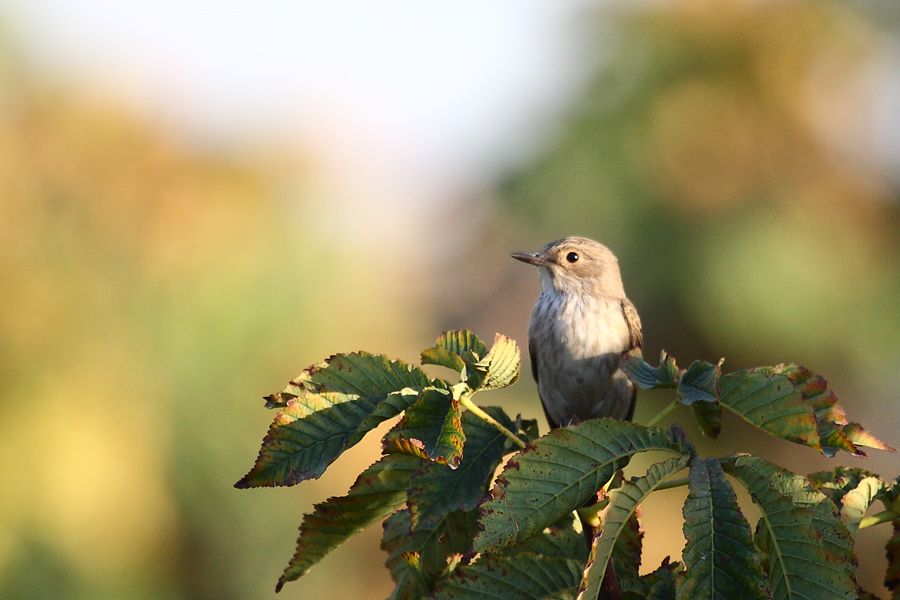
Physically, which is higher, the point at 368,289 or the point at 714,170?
the point at 714,170

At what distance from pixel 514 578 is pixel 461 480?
0.94ft

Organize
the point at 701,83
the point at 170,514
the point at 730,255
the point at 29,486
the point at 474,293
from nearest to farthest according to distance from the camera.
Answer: the point at 29,486 → the point at 170,514 → the point at 730,255 → the point at 701,83 → the point at 474,293

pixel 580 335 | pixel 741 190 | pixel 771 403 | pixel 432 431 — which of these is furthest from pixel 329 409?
pixel 741 190

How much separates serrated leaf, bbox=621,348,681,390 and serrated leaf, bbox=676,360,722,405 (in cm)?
2

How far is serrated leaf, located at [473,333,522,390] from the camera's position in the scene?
2.27 m

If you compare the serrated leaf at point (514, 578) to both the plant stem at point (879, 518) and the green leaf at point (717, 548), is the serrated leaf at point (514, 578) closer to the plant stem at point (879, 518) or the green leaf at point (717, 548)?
the green leaf at point (717, 548)

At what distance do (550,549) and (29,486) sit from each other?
19.1 ft

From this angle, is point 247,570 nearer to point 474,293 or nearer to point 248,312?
point 248,312

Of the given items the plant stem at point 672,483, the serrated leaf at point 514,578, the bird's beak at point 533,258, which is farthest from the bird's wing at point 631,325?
the serrated leaf at point 514,578

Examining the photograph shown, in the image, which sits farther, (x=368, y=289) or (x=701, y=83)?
(x=701, y=83)

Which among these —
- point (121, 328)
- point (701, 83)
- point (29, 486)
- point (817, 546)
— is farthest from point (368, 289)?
point (701, 83)

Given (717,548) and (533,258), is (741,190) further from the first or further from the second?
(717,548)

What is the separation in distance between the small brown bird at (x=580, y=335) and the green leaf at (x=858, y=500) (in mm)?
2453

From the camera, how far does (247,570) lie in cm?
808
